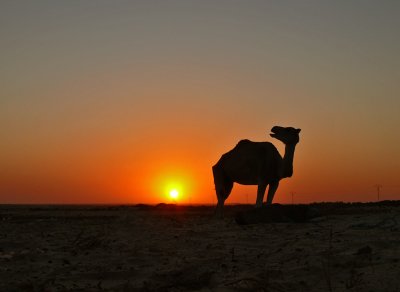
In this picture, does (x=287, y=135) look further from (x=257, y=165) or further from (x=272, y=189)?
(x=272, y=189)

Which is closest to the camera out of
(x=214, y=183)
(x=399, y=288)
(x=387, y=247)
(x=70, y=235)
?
(x=399, y=288)

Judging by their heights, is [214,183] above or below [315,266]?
above

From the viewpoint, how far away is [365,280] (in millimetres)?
6680

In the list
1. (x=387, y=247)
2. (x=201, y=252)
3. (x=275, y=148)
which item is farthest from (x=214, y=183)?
(x=387, y=247)

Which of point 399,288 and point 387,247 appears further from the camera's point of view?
point 387,247

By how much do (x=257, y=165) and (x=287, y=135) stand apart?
194 centimetres

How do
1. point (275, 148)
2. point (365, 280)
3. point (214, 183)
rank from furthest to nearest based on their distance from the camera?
point (214, 183) < point (275, 148) < point (365, 280)

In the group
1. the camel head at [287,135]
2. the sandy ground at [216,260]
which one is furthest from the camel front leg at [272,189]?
the sandy ground at [216,260]

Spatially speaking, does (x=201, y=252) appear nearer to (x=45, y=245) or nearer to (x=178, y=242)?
(x=178, y=242)

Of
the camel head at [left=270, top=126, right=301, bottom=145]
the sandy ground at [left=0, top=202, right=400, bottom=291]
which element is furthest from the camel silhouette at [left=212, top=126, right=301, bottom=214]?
the sandy ground at [left=0, top=202, right=400, bottom=291]

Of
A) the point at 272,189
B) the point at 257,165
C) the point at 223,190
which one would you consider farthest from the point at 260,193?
the point at 223,190

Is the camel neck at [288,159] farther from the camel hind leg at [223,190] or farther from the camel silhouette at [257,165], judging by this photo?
the camel hind leg at [223,190]

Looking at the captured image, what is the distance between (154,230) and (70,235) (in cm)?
207

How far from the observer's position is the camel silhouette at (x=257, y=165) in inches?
734
